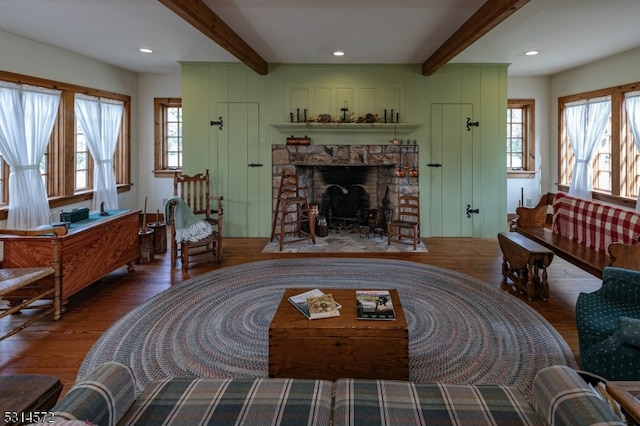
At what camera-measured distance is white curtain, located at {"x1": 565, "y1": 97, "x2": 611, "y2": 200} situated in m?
5.67

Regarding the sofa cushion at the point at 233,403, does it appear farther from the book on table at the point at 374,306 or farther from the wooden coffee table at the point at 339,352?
the book on table at the point at 374,306

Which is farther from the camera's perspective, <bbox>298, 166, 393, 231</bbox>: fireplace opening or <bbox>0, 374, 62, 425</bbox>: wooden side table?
<bbox>298, 166, 393, 231</bbox>: fireplace opening

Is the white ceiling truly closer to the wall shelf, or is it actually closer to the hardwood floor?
the wall shelf

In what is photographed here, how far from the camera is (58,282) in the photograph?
305 cm

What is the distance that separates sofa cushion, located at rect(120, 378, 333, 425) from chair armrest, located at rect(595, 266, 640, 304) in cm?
189

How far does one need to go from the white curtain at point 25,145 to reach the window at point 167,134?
1.92 meters

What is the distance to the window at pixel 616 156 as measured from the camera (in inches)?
209

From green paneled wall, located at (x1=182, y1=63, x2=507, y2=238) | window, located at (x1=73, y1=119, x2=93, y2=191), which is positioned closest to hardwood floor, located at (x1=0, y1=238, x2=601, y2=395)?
green paneled wall, located at (x1=182, y1=63, x2=507, y2=238)

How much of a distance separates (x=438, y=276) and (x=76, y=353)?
10.7 feet

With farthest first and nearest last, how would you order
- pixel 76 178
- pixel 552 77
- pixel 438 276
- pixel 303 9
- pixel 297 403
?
pixel 552 77
pixel 76 178
pixel 438 276
pixel 303 9
pixel 297 403

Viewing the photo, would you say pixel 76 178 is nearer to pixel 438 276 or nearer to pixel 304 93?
pixel 304 93

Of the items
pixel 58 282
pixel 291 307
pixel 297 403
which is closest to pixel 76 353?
pixel 58 282

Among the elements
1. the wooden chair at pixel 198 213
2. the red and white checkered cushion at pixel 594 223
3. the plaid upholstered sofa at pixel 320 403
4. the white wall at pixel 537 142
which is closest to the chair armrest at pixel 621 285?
the red and white checkered cushion at pixel 594 223

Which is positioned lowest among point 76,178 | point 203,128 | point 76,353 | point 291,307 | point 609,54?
point 76,353
